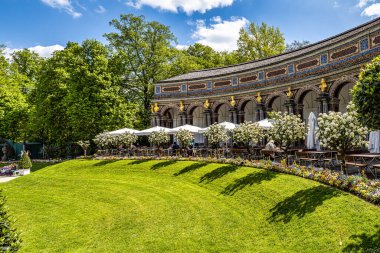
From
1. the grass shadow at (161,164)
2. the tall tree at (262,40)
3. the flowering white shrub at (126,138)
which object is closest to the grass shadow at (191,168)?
the grass shadow at (161,164)

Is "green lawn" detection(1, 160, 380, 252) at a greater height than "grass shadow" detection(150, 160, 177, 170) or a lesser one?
lesser

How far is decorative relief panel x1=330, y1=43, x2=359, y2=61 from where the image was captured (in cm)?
2139

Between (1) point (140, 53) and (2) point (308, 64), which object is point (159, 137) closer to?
(2) point (308, 64)

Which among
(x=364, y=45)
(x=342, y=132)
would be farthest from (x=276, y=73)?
(x=342, y=132)

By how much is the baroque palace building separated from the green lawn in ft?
37.9

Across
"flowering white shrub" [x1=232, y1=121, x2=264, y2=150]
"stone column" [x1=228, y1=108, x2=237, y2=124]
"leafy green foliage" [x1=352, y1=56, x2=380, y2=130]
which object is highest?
"stone column" [x1=228, y1=108, x2=237, y2=124]

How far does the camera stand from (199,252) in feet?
30.8

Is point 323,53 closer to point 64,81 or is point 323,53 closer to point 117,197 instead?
point 117,197

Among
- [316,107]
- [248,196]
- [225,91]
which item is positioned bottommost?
[248,196]

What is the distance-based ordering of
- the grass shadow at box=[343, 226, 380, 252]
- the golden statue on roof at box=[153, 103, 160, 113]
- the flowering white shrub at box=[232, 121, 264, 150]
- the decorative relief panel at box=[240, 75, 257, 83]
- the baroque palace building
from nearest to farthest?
the grass shadow at box=[343, 226, 380, 252] < the flowering white shrub at box=[232, 121, 264, 150] < the baroque palace building < the decorative relief panel at box=[240, 75, 257, 83] < the golden statue on roof at box=[153, 103, 160, 113]

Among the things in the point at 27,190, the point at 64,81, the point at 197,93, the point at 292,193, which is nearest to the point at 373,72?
the point at 292,193

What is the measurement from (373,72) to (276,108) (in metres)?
22.5

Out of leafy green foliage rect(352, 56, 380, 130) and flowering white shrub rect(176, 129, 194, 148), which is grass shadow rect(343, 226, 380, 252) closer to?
leafy green foliage rect(352, 56, 380, 130)

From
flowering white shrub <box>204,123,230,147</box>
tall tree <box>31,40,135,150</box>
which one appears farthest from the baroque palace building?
flowering white shrub <box>204,123,230,147</box>
